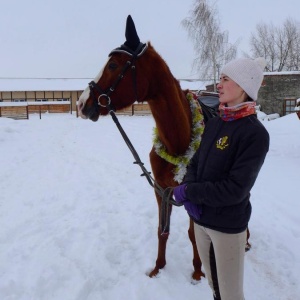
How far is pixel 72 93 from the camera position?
35906mm

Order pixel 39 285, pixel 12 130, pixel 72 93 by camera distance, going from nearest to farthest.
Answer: pixel 39 285
pixel 12 130
pixel 72 93

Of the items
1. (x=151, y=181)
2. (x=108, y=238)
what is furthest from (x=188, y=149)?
(x=108, y=238)

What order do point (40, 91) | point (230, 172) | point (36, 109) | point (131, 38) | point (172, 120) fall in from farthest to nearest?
point (40, 91) < point (36, 109) < point (172, 120) < point (131, 38) < point (230, 172)

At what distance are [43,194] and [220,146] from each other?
428 centimetres

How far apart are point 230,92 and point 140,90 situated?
3.44 feet

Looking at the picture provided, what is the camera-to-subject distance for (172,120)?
2488mm

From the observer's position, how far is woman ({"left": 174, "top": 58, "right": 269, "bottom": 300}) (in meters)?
1.39

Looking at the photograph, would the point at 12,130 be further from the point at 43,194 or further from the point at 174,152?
the point at 174,152

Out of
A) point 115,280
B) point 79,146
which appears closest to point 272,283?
point 115,280

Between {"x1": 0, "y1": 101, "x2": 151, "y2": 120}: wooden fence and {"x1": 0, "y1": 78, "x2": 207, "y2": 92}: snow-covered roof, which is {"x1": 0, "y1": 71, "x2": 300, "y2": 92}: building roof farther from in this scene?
{"x1": 0, "y1": 101, "x2": 151, "y2": 120}: wooden fence

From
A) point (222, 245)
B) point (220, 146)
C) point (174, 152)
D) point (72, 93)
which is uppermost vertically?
point (220, 146)

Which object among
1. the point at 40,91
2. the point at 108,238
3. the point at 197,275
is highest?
the point at 197,275

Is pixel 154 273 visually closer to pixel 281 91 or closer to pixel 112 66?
pixel 112 66

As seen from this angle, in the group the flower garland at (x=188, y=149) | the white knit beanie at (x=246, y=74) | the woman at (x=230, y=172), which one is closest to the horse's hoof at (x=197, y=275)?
the flower garland at (x=188, y=149)
